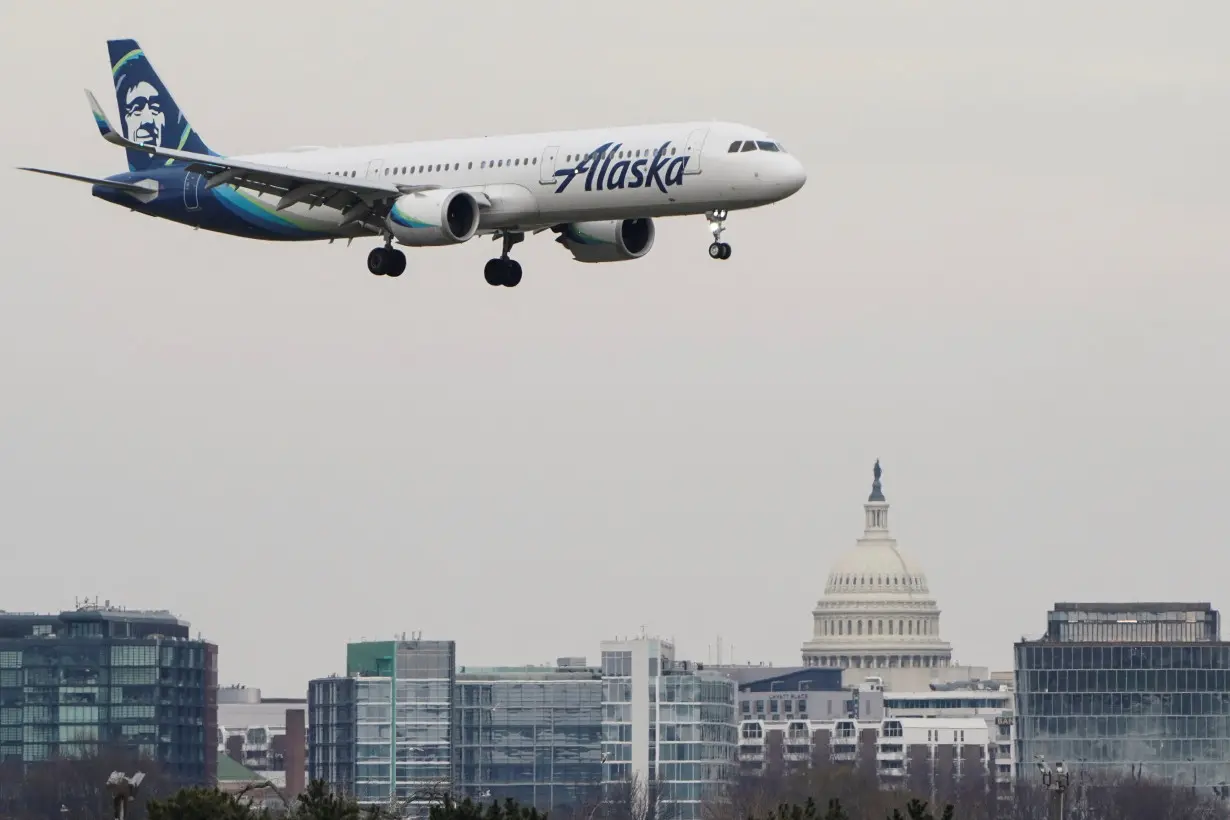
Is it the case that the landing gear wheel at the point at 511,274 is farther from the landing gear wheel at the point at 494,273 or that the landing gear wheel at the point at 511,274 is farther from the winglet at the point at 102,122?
the winglet at the point at 102,122

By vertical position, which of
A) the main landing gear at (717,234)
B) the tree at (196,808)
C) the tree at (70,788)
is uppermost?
the main landing gear at (717,234)

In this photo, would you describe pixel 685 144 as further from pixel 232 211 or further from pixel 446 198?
pixel 232 211

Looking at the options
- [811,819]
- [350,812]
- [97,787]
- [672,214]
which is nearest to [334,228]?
[672,214]

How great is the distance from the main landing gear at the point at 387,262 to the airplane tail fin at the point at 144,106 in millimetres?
13238

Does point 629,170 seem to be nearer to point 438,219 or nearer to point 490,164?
point 490,164

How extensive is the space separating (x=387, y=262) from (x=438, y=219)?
5.23 metres

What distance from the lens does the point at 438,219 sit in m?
102

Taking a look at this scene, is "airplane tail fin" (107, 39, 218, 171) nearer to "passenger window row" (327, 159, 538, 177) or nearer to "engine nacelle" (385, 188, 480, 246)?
"passenger window row" (327, 159, 538, 177)

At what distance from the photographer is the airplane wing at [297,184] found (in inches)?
4085

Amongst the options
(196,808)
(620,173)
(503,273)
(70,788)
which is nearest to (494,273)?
(503,273)

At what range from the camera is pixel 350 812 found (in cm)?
8856

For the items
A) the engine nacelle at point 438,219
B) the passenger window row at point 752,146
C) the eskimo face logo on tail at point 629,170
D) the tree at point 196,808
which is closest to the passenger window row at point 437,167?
the engine nacelle at point 438,219

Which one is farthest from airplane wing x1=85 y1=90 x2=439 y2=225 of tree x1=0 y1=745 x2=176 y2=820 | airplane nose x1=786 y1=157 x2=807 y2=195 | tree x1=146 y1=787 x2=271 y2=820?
tree x1=0 y1=745 x2=176 y2=820

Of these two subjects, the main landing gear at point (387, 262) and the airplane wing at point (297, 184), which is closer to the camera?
A: the airplane wing at point (297, 184)
